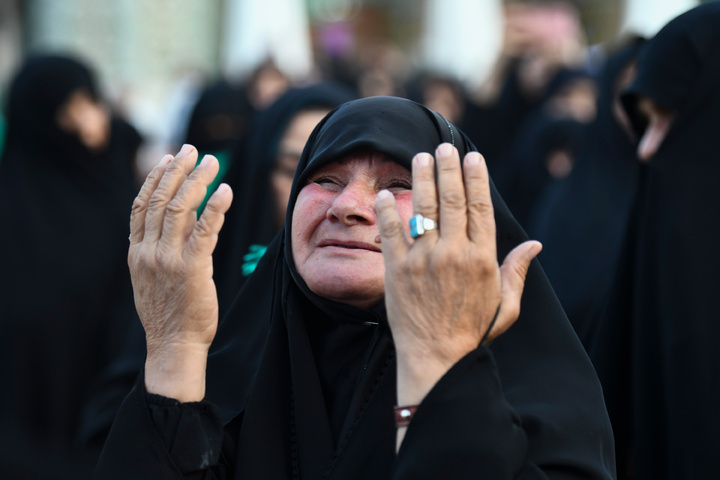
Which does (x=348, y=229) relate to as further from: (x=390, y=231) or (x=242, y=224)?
(x=242, y=224)

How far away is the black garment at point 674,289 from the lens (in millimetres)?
2648

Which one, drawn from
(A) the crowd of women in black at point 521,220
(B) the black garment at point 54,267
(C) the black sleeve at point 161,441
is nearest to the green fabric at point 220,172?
(A) the crowd of women in black at point 521,220

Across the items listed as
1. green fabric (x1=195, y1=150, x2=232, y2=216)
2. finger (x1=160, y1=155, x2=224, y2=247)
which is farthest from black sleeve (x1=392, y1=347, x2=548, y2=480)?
green fabric (x1=195, y1=150, x2=232, y2=216)

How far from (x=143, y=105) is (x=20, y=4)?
14.2ft

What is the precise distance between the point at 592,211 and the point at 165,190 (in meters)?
2.79

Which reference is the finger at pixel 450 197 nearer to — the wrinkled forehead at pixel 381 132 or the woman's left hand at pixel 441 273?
the woman's left hand at pixel 441 273

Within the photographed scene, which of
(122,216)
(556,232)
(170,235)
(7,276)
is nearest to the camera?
(170,235)

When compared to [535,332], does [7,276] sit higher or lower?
lower

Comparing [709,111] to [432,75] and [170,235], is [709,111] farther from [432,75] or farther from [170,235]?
[432,75]

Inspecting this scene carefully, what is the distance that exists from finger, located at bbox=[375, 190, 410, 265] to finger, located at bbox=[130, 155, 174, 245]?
0.52 metres

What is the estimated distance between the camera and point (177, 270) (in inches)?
75.5

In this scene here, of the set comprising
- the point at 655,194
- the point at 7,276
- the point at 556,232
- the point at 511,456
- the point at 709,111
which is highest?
the point at 709,111

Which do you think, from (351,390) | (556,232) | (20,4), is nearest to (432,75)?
(556,232)

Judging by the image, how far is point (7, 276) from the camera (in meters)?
4.82
